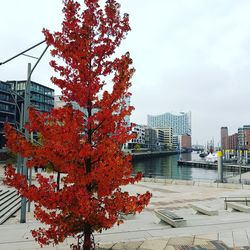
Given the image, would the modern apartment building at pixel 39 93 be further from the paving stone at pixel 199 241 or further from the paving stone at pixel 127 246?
the paving stone at pixel 199 241

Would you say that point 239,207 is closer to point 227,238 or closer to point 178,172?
point 227,238

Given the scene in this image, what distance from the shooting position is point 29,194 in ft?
25.0

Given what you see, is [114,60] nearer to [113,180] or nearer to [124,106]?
[124,106]

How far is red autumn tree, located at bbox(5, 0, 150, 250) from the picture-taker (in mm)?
7520

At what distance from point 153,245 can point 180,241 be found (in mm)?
1046

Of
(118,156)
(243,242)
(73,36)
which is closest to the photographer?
(118,156)

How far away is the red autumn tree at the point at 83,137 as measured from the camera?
7.52 metres

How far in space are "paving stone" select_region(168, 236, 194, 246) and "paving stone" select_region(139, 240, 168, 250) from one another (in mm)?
222

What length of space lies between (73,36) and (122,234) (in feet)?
26.9

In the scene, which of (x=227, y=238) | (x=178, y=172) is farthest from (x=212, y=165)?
(x=227, y=238)

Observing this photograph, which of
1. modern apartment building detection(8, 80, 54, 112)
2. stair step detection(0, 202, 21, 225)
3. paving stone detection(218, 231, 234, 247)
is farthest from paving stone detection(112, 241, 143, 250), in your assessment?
modern apartment building detection(8, 80, 54, 112)

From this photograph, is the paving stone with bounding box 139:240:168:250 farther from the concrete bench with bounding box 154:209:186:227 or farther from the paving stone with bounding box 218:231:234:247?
the concrete bench with bounding box 154:209:186:227

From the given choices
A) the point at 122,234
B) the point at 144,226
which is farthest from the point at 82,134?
the point at 144,226

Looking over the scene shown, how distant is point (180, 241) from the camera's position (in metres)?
10.4
